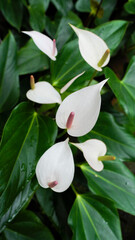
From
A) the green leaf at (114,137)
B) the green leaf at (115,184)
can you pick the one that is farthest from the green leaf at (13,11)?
the green leaf at (115,184)

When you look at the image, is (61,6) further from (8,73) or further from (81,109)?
(81,109)

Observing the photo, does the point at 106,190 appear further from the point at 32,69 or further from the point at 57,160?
the point at 32,69

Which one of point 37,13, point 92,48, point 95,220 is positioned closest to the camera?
point 92,48

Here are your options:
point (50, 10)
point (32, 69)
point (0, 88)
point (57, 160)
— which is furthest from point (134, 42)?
point (57, 160)

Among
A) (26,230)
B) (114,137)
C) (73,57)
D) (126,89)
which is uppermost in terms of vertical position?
(73,57)

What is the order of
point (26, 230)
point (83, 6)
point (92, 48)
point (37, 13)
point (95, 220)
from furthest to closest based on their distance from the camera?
1. point (83, 6)
2. point (37, 13)
3. point (26, 230)
4. point (95, 220)
5. point (92, 48)

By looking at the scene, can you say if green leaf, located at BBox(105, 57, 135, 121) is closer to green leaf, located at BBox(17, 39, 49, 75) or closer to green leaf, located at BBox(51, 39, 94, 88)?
green leaf, located at BBox(51, 39, 94, 88)

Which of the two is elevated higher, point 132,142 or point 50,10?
point 50,10

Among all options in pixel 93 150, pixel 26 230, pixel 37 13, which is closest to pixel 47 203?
pixel 26 230
